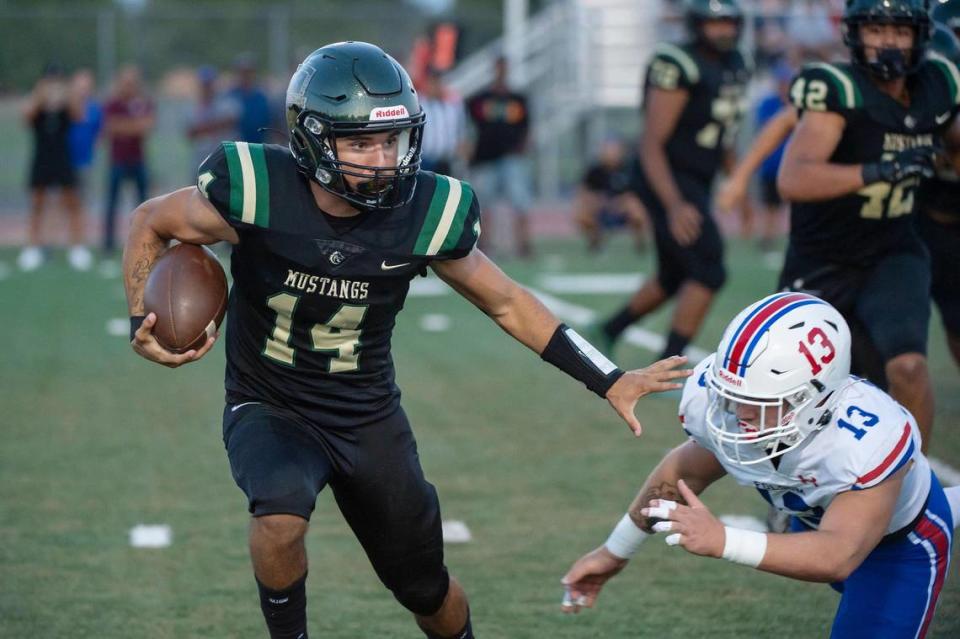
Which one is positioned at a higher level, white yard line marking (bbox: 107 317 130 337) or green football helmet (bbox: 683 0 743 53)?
green football helmet (bbox: 683 0 743 53)

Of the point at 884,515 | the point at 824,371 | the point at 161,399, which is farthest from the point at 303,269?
the point at 161,399

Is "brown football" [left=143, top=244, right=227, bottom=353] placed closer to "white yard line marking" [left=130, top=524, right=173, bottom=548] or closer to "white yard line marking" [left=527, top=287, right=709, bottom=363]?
"white yard line marking" [left=130, top=524, right=173, bottom=548]

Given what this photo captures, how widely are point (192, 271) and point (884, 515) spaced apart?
72.4 inches

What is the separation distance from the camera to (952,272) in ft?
19.1

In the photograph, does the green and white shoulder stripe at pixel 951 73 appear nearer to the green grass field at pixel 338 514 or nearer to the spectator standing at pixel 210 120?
the green grass field at pixel 338 514

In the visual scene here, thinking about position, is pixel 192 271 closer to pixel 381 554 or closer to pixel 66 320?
pixel 381 554

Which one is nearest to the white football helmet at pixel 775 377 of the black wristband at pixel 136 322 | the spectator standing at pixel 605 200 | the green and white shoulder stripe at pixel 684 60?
the black wristband at pixel 136 322

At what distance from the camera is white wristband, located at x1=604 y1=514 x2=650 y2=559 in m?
3.52

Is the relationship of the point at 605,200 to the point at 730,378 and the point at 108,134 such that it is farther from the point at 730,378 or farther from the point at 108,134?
the point at 730,378

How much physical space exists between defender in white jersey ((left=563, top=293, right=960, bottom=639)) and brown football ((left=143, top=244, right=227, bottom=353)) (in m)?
1.16

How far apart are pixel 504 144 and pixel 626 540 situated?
10855 millimetres

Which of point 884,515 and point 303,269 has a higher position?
point 303,269

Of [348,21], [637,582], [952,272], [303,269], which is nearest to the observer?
[303,269]

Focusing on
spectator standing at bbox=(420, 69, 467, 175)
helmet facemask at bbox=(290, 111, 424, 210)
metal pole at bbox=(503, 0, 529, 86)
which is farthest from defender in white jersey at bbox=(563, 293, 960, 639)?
metal pole at bbox=(503, 0, 529, 86)
